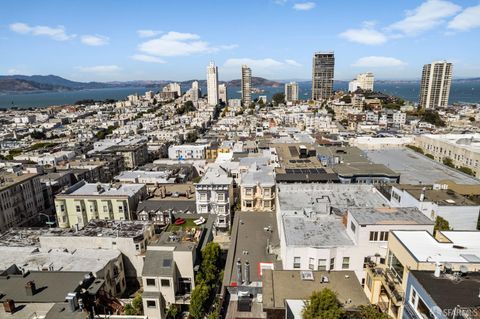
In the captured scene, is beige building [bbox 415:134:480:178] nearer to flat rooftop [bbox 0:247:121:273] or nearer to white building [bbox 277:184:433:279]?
white building [bbox 277:184:433:279]

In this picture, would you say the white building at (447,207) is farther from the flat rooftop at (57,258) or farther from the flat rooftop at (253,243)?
the flat rooftop at (57,258)

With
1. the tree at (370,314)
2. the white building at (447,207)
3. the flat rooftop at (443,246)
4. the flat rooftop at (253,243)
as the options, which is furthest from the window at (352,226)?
the white building at (447,207)

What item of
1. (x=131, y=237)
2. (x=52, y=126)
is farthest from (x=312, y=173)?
(x=52, y=126)

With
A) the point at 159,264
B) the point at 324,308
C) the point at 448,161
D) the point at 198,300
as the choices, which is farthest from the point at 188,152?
the point at 324,308

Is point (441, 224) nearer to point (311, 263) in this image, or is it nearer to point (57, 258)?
point (311, 263)

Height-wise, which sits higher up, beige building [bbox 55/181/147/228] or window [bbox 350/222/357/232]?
window [bbox 350/222/357/232]

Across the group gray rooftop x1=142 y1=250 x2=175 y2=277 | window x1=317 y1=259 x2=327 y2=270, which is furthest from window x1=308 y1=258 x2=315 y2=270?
gray rooftop x1=142 y1=250 x2=175 y2=277
